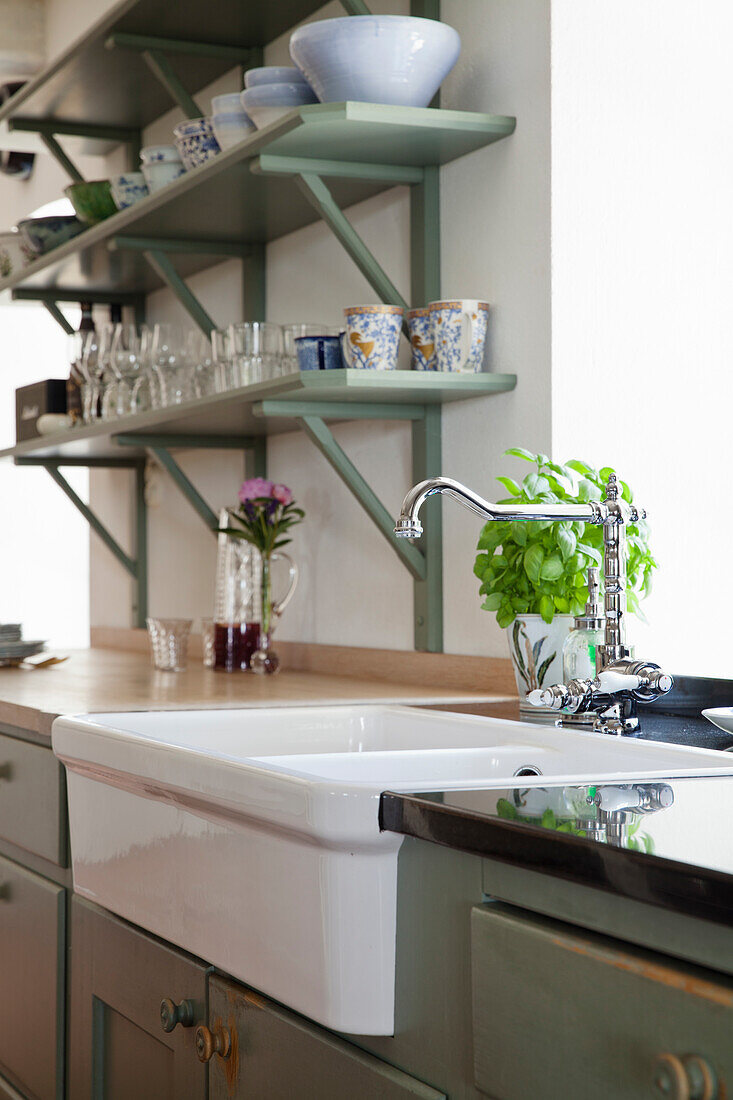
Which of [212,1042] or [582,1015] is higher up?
[582,1015]

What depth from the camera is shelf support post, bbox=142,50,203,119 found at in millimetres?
2631

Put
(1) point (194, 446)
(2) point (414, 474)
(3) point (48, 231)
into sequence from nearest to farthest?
(2) point (414, 474) < (1) point (194, 446) < (3) point (48, 231)

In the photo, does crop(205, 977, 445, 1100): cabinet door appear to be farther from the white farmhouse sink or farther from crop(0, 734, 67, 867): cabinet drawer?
crop(0, 734, 67, 867): cabinet drawer

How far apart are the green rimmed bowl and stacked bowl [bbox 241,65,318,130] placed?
781 mm

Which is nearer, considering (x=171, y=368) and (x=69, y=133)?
(x=171, y=368)

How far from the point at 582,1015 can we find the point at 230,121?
177 cm

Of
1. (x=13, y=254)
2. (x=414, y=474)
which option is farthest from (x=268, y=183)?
(x=13, y=254)

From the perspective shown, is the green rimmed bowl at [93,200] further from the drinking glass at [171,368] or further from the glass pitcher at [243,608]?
the glass pitcher at [243,608]

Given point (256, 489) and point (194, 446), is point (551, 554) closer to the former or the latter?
point (256, 489)

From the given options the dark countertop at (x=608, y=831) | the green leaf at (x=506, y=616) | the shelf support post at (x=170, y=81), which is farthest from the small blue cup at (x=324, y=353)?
the dark countertop at (x=608, y=831)

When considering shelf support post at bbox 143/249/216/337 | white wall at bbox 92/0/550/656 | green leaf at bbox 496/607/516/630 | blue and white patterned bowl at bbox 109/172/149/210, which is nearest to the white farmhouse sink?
green leaf at bbox 496/607/516/630

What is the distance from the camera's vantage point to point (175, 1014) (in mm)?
1326

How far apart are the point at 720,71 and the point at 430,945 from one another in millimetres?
1479

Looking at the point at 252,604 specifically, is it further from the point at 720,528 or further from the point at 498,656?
the point at 720,528
